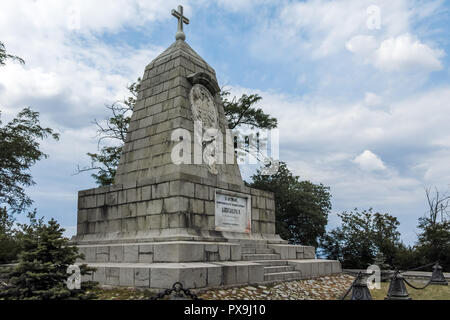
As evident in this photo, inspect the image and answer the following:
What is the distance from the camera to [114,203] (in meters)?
10.4

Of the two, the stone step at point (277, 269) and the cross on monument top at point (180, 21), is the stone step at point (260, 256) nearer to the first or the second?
the stone step at point (277, 269)

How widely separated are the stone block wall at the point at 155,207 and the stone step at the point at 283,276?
163 centimetres

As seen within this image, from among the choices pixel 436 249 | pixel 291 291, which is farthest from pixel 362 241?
pixel 291 291

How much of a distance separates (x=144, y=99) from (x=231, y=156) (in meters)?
2.93

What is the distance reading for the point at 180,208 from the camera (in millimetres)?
8984

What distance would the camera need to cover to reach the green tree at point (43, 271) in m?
5.20

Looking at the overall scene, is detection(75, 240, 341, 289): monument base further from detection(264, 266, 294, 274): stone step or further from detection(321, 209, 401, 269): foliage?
detection(321, 209, 401, 269): foliage

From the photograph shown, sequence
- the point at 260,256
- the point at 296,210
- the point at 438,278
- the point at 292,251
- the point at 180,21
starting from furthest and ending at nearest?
the point at 296,210, the point at 180,21, the point at 292,251, the point at 438,278, the point at 260,256

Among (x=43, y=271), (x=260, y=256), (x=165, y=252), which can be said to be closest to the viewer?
(x=43, y=271)

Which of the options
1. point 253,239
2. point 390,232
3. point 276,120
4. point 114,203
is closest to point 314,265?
point 253,239

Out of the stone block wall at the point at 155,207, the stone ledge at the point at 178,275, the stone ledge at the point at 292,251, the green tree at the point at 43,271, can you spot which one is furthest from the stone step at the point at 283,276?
the green tree at the point at 43,271

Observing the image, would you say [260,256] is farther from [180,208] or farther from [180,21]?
[180,21]

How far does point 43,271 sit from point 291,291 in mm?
4787
